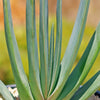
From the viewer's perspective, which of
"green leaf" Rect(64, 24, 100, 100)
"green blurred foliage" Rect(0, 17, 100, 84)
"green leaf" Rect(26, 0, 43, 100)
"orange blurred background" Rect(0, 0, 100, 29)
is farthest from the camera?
"orange blurred background" Rect(0, 0, 100, 29)

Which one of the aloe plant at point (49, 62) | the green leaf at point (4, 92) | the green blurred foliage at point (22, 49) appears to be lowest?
the green blurred foliage at point (22, 49)

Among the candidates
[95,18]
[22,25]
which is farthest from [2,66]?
[95,18]

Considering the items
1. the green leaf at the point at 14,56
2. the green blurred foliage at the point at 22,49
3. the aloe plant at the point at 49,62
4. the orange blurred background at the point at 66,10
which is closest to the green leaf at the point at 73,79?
the aloe plant at the point at 49,62

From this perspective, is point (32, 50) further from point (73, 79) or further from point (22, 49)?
point (22, 49)

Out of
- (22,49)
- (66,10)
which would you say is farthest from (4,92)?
(66,10)

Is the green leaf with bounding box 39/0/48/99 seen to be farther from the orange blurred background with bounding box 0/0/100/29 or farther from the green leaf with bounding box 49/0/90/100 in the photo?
the orange blurred background with bounding box 0/0/100/29

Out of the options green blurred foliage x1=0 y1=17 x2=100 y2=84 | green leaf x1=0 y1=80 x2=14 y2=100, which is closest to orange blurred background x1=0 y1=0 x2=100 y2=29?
green blurred foliage x1=0 y1=17 x2=100 y2=84

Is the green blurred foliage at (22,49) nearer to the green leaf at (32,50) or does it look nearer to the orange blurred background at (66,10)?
the orange blurred background at (66,10)
